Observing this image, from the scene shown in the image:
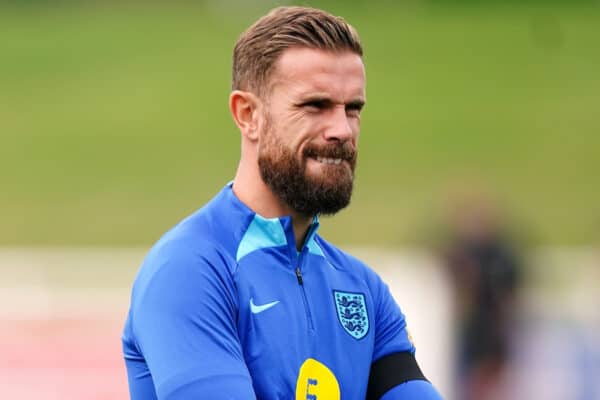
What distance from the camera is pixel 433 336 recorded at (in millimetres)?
9531

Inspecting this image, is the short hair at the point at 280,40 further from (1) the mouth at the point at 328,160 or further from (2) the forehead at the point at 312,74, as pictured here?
(1) the mouth at the point at 328,160

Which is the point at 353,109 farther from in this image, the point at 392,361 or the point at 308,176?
the point at 392,361

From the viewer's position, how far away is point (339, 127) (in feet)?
10.3

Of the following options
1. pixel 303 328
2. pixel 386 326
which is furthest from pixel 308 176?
pixel 386 326

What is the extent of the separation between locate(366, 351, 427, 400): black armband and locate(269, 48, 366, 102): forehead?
28.2 inches

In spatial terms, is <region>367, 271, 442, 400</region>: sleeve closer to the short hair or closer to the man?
the man

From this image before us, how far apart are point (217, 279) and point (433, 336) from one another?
6.68 m

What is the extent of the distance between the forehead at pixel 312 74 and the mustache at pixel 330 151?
4.7 inches

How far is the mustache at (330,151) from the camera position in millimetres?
3150

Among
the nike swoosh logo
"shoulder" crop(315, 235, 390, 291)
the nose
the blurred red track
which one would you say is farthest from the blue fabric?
the blurred red track

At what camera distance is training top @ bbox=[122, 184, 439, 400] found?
2.89 metres

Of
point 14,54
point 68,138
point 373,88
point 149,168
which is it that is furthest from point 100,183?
point 14,54

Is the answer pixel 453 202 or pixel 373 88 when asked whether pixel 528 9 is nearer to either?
pixel 373 88

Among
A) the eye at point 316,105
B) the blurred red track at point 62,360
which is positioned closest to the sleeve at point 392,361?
the eye at point 316,105
